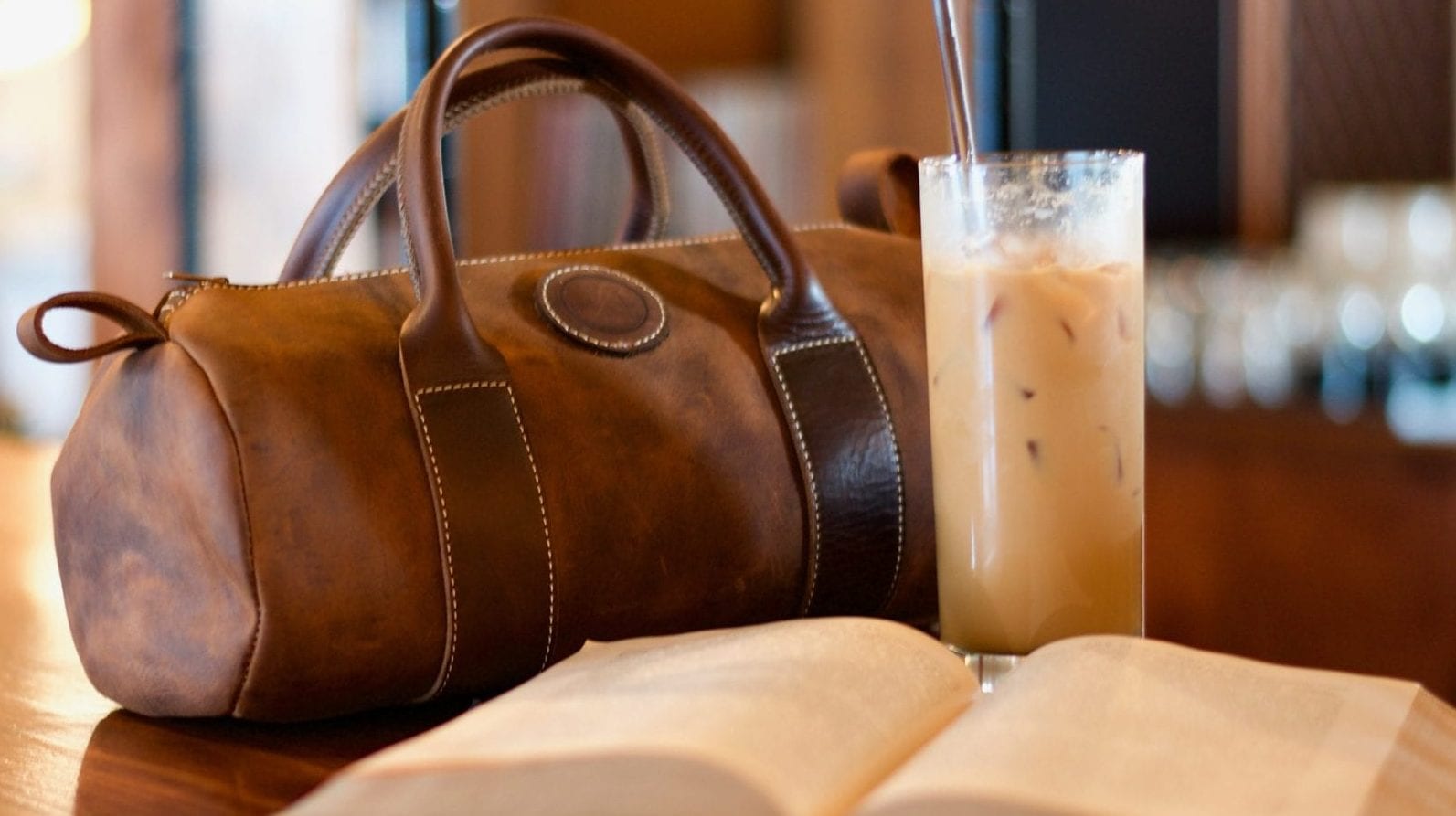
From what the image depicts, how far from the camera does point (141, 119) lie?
2836 millimetres

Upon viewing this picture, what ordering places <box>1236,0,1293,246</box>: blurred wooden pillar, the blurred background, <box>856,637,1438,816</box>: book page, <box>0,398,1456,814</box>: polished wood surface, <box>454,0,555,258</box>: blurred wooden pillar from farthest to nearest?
<box>454,0,555,258</box>: blurred wooden pillar → <box>1236,0,1293,246</box>: blurred wooden pillar → the blurred background → <box>0,398,1456,814</box>: polished wood surface → <box>856,637,1438,816</box>: book page

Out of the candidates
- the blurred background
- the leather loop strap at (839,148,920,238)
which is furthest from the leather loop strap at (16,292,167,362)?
the blurred background

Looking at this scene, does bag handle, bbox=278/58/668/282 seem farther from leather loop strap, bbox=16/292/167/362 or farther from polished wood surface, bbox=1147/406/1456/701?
polished wood surface, bbox=1147/406/1456/701

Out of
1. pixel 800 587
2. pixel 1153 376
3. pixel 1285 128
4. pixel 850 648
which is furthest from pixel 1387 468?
Answer: pixel 850 648

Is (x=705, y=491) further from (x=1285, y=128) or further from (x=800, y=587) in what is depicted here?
(x=1285, y=128)

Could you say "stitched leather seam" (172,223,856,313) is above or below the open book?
above

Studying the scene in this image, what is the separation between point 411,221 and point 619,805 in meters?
0.39

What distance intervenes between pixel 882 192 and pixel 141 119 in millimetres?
2094

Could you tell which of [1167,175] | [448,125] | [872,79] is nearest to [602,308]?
[448,125]

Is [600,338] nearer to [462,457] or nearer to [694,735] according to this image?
[462,457]

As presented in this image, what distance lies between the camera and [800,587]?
942mm

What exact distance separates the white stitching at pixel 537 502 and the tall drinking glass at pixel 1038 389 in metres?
0.22

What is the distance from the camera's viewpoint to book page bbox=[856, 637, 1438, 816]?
510 millimetres

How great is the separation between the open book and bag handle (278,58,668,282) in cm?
32
